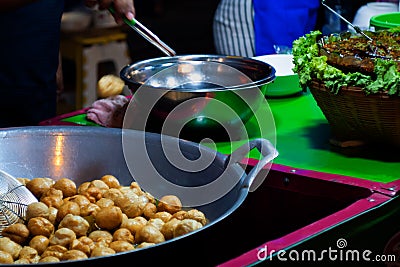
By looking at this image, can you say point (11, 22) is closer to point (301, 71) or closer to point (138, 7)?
point (301, 71)

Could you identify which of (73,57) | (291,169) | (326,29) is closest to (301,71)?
(291,169)

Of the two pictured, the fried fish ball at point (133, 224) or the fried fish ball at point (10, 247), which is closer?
the fried fish ball at point (10, 247)

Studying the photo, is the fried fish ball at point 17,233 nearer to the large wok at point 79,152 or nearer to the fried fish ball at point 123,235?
the fried fish ball at point 123,235

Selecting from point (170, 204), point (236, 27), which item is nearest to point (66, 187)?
point (170, 204)

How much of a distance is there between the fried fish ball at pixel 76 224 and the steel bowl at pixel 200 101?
0.63 m

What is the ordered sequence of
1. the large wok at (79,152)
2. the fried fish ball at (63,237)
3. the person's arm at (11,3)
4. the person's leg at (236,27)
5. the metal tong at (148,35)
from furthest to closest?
1. the person's leg at (236,27)
2. the person's arm at (11,3)
3. the metal tong at (148,35)
4. the large wok at (79,152)
5. the fried fish ball at (63,237)

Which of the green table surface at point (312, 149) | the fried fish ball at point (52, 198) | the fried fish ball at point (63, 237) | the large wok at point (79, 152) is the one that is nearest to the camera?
the fried fish ball at point (63, 237)

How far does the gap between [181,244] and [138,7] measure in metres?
8.18

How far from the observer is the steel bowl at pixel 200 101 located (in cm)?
222

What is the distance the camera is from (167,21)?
30.2ft

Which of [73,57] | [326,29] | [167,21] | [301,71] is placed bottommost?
[167,21]

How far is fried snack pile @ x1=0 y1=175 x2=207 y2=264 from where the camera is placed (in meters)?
1.61

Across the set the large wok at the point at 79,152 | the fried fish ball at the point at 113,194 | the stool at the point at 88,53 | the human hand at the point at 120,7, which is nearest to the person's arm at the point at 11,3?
the human hand at the point at 120,7

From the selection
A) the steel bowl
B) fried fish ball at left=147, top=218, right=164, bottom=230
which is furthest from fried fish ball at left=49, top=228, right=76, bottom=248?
the steel bowl
